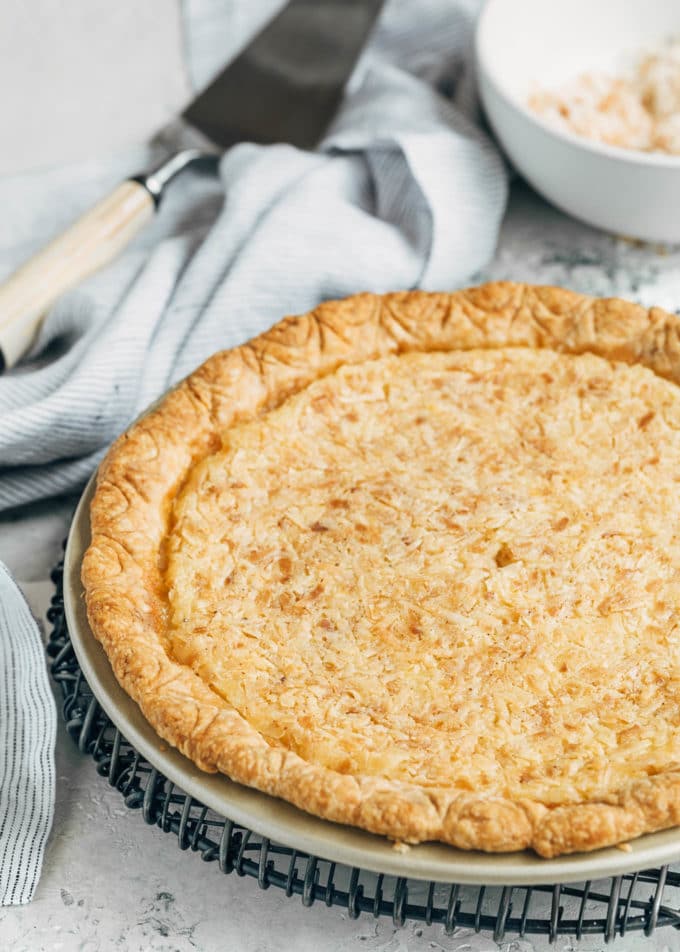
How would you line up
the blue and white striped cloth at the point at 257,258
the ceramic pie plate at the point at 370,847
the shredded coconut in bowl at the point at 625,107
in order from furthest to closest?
the shredded coconut in bowl at the point at 625,107 < the blue and white striped cloth at the point at 257,258 < the ceramic pie plate at the point at 370,847

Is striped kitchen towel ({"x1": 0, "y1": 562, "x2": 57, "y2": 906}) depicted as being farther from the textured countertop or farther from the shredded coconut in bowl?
the shredded coconut in bowl

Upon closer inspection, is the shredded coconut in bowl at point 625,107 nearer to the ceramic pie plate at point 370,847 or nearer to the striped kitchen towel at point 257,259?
the striped kitchen towel at point 257,259

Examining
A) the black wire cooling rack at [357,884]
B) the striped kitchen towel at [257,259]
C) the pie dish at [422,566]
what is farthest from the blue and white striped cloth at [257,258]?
the black wire cooling rack at [357,884]

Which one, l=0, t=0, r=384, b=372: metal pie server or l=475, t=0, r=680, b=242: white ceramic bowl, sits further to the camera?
l=0, t=0, r=384, b=372: metal pie server

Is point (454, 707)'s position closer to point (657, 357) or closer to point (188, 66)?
point (657, 357)

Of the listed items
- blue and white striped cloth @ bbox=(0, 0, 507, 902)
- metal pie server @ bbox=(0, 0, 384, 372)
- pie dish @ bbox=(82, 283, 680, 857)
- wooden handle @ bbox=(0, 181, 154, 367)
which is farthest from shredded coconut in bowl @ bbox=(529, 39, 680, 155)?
wooden handle @ bbox=(0, 181, 154, 367)

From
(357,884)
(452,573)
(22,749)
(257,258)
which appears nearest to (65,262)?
(257,258)
